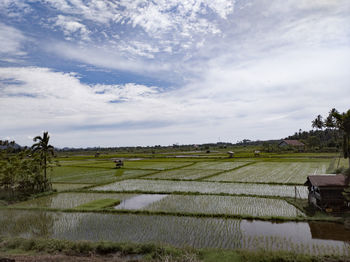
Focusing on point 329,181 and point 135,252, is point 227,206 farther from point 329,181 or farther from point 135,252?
point 135,252

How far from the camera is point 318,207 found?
1266cm

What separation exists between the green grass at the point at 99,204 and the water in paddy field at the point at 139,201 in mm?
442

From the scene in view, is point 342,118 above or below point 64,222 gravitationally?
above

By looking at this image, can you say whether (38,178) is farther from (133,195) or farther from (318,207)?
(318,207)

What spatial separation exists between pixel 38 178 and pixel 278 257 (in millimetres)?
17173

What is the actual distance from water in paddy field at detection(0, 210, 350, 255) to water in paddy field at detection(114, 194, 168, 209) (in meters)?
1.80

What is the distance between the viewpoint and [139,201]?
51.4ft

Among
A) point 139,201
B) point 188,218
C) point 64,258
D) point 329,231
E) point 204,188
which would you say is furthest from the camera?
point 204,188

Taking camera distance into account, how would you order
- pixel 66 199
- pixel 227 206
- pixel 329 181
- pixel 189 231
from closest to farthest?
1. pixel 189 231
2. pixel 329 181
3. pixel 227 206
4. pixel 66 199

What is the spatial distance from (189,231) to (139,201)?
6.30m

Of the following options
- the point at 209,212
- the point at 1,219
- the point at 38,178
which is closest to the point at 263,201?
the point at 209,212

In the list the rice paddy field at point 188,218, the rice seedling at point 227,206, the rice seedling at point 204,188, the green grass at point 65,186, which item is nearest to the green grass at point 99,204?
the rice paddy field at point 188,218

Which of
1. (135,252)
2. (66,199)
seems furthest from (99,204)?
(135,252)

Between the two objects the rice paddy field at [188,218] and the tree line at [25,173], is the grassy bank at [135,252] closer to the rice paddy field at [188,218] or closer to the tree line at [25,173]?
the rice paddy field at [188,218]
